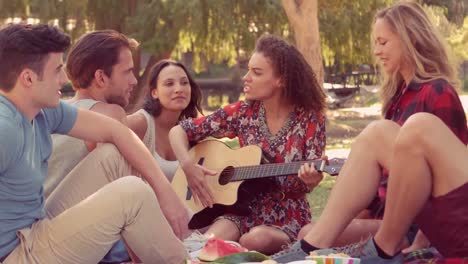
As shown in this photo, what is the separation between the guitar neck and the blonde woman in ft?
1.06

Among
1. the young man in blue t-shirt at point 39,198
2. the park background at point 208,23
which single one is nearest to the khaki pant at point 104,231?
the young man in blue t-shirt at point 39,198

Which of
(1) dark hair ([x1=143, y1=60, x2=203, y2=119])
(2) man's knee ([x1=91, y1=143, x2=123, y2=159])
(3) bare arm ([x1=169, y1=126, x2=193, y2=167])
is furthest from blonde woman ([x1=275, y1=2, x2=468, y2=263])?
(1) dark hair ([x1=143, y1=60, x2=203, y2=119])

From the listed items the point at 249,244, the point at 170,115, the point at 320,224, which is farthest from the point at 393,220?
the point at 170,115

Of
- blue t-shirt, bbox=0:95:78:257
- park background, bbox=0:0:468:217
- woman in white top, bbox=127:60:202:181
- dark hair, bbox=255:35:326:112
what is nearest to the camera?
blue t-shirt, bbox=0:95:78:257

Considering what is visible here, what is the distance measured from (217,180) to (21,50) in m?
1.72

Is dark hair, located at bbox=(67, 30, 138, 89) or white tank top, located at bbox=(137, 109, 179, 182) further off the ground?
dark hair, located at bbox=(67, 30, 138, 89)

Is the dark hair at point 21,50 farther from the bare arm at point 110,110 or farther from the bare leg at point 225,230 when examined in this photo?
the bare leg at point 225,230

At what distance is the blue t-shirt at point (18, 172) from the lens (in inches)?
133

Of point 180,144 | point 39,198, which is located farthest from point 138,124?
point 39,198

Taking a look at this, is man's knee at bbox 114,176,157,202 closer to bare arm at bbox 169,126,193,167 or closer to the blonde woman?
the blonde woman

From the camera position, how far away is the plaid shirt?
391cm

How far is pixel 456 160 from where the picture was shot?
3520 mm

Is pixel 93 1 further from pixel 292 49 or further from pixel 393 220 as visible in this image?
pixel 393 220

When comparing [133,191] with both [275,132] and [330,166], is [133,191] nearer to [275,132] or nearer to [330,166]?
[330,166]
